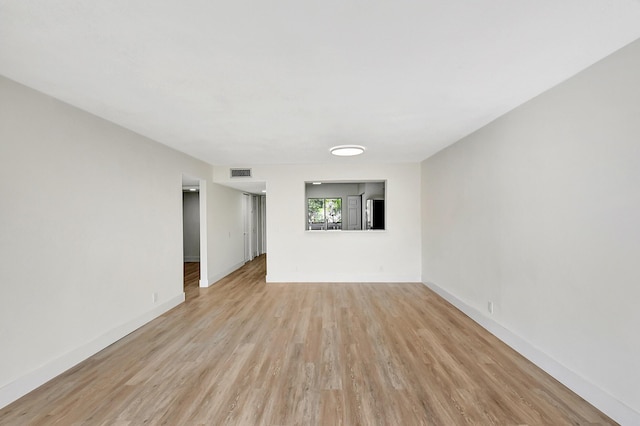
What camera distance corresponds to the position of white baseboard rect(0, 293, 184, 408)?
1.95 meters

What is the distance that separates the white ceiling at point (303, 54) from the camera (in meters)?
1.32

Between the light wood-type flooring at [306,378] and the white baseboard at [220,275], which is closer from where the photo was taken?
the light wood-type flooring at [306,378]

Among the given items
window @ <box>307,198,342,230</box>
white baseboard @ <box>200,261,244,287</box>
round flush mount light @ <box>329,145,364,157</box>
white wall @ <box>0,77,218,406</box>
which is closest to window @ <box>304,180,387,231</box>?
window @ <box>307,198,342,230</box>

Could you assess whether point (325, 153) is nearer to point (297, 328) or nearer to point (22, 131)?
point (297, 328)

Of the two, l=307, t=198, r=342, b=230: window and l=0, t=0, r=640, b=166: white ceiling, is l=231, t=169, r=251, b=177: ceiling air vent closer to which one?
l=0, t=0, r=640, b=166: white ceiling

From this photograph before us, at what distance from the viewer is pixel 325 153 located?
14.3 feet

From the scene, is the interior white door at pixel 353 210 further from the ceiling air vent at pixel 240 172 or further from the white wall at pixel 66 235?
the white wall at pixel 66 235

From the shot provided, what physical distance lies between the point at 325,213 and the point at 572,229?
315 inches

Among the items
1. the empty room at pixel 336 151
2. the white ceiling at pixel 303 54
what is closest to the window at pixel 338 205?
the empty room at pixel 336 151

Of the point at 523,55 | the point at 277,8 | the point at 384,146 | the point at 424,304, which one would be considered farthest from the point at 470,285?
the point at 277,8

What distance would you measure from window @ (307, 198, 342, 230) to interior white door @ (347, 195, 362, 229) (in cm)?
35

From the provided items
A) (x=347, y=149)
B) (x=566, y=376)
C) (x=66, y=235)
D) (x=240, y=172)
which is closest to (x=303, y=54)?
(x=347, y=149)

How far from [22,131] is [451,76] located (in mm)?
3397

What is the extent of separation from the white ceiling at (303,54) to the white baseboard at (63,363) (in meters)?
2.32
